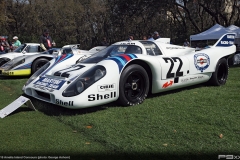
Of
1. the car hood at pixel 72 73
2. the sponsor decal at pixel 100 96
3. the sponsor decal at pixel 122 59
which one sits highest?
the sponsor decal at pixel 122 59

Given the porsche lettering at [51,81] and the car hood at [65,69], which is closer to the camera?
the porsche lettering at [51,81]

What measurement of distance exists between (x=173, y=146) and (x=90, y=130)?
106 cm

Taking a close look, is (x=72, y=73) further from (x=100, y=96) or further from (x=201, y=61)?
(x=201, y=61)

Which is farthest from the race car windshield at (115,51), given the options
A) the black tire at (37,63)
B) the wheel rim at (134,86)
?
the black tire at (37,63)

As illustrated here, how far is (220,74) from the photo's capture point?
5926 millimetres

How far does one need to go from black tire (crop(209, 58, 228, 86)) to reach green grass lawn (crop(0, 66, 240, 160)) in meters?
1.16

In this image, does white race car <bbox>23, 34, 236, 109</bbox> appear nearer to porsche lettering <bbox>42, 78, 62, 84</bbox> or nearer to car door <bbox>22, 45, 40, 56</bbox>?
porsche lettering <bbox>42, 78, 62, 84</bbox>

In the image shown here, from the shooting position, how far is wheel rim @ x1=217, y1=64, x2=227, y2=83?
19.2ft

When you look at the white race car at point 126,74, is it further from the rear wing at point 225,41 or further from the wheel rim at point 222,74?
the rear wing at point 225,41

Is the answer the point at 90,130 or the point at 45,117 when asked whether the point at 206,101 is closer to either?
the point at 90,130

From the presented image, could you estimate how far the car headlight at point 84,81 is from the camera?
362 centimetres

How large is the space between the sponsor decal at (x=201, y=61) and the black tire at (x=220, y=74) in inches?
16.3

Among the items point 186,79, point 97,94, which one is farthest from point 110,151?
point 186,79

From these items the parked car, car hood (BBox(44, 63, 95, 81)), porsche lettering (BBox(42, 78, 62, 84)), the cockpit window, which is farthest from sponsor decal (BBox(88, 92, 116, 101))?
the parked car
